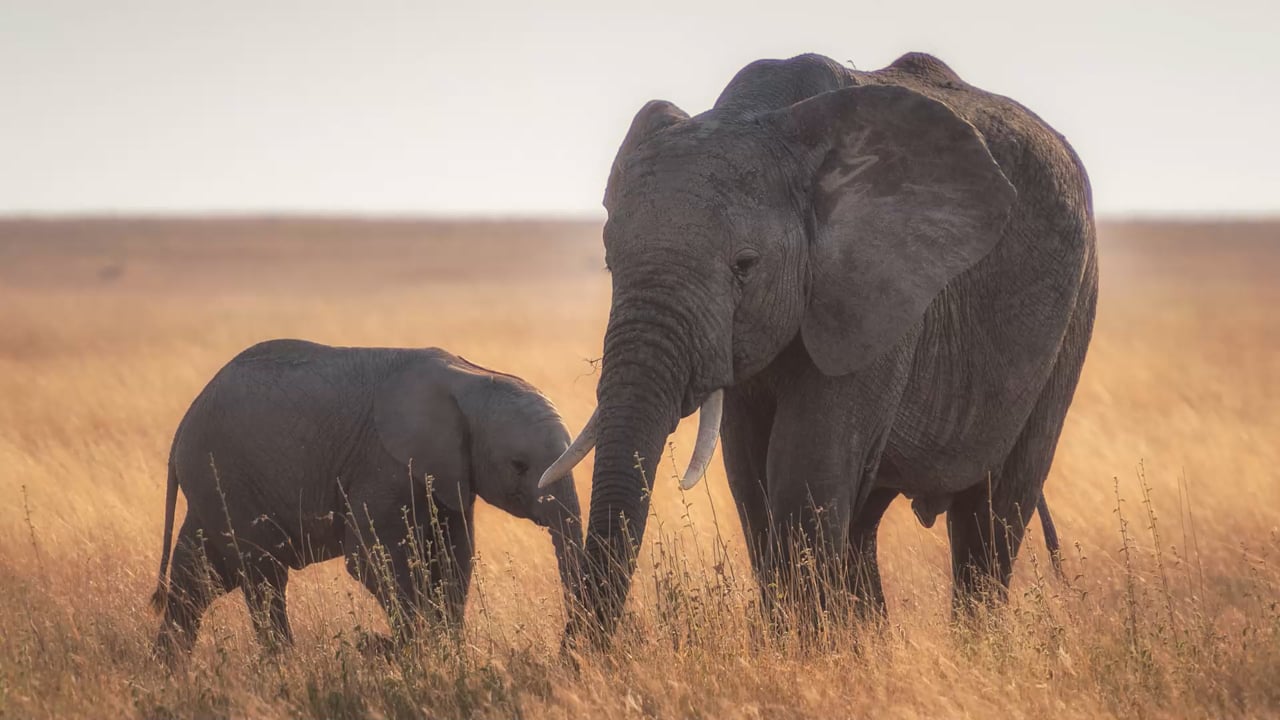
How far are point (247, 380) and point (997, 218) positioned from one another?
4216mm

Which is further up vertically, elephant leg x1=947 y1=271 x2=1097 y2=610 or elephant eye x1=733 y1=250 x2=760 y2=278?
elephant eye x1=733 y1=250 x2=760 y2=278

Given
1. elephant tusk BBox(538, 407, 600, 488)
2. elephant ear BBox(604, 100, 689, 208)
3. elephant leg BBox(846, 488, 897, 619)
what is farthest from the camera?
elephant leg BBox(846, 488, 897, 619)

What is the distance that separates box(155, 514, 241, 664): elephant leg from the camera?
7.67 meters

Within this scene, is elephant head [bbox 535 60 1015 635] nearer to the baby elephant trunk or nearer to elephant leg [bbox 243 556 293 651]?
the baby elephant trunk

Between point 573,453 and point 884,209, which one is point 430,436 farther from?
point 884,209

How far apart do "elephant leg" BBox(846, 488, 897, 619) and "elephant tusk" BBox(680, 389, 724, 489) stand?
5.44 ft

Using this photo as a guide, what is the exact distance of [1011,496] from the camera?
7434 millimetres

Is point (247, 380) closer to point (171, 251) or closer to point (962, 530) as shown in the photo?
point (962, 530)

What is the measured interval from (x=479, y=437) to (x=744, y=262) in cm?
263

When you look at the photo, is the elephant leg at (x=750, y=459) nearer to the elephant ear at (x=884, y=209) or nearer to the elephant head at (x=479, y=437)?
the elephant ear at (x=884, y=209)

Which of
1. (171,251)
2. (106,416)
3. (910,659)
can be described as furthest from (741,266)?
(171,251)

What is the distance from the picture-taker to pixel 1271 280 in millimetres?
67375

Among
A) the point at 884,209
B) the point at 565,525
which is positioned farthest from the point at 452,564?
the point at 884,209

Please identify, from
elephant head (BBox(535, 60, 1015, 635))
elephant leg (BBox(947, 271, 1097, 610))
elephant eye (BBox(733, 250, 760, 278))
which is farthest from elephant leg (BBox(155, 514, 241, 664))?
elephant leg (BBox(947, 271, 1097, 610))
